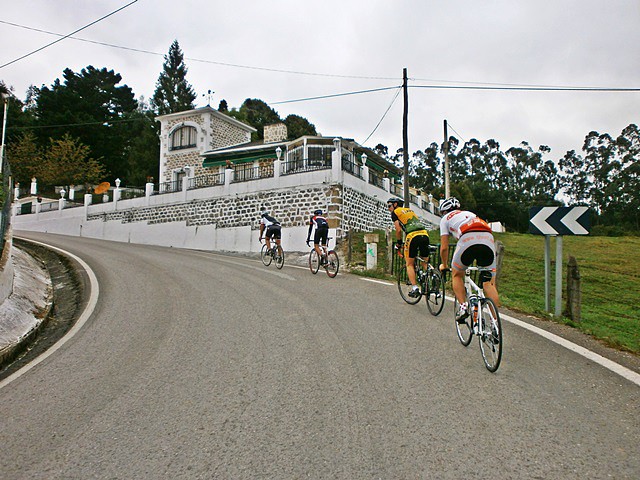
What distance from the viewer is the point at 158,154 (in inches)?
1868

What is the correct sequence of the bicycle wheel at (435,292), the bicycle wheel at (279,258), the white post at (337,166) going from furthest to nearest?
1. the white post at (337,166)
2. the bicycle wheel at (279,258)
3. the bicycle wheel at (435,292)

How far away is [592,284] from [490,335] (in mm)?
10699

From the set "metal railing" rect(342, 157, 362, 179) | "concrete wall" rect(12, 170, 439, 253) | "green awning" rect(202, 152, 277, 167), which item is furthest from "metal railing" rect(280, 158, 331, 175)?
"green awning" rect(202, 152, 277, 167)

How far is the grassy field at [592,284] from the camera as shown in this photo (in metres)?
8.00

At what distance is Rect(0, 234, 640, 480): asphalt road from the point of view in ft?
9.42

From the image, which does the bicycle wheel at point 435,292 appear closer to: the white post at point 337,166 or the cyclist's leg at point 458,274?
the cyclist's leg at point 458,274

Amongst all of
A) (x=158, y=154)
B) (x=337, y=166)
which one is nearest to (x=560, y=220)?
(x=337, y=166)

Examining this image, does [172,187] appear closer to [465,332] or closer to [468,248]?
[465,332]

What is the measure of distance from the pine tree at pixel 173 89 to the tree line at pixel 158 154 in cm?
13

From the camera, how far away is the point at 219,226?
76.0 ft

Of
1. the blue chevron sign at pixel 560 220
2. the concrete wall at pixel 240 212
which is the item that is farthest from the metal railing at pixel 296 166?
the blue chevron sign at pixel 560 220

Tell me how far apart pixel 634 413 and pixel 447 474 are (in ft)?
6.12

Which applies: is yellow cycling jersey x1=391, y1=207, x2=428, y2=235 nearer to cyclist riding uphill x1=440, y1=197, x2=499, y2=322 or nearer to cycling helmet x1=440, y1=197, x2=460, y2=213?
cycling helmet x1=440, y1=197, x2=460, y2=213

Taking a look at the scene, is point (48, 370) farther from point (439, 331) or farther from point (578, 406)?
point (578, 406)
